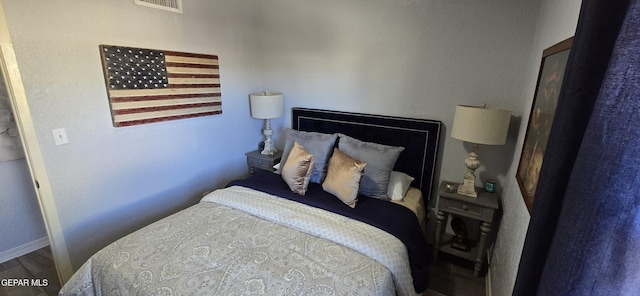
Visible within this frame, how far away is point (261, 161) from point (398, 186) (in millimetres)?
1530

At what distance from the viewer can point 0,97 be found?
2.17 metres

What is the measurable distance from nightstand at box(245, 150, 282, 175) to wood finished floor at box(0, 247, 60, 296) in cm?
182

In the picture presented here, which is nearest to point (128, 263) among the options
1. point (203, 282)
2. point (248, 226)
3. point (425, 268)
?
point (203, 282)

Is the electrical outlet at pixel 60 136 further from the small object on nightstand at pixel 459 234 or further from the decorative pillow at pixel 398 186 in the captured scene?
the small object on nightstand at pixel 459 234

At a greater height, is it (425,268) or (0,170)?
(0,170)

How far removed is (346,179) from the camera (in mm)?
1993

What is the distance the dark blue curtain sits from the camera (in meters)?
0.44

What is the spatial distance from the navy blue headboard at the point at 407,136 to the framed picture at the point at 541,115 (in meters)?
0.81

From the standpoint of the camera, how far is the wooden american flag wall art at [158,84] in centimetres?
197

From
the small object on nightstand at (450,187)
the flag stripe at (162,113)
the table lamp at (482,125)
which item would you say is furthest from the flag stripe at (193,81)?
the small object on nightstand at (450,187)

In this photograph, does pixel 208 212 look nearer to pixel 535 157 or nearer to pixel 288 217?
pixel 288 217

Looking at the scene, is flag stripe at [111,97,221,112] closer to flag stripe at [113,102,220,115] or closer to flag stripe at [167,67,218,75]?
flag stripe at [113,102,220,115]

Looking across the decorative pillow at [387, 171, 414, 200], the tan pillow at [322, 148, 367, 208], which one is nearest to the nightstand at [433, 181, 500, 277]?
the decorative pillow at [387, 171, 414, 200]

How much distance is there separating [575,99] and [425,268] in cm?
144
